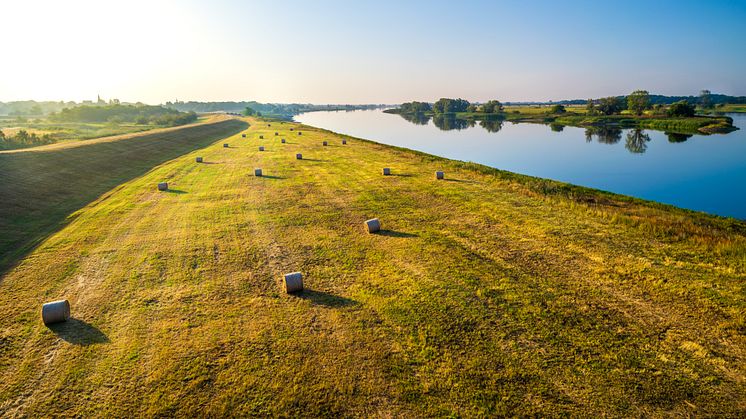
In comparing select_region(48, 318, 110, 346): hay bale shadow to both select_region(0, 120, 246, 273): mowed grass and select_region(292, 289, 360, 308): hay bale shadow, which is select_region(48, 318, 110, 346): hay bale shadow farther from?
select_region(0, 120, 246, 273): mowed grass

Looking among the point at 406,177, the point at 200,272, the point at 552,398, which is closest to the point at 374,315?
the point at 552,398

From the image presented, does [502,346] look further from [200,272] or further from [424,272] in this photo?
[200,272]

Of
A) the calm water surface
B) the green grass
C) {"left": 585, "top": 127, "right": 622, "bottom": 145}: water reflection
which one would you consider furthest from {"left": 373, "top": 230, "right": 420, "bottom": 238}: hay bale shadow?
the green grass

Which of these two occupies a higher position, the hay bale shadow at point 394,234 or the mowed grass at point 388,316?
the hay bale shadow at point 394,234

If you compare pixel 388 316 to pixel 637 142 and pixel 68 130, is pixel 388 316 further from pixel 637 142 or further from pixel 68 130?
pixel 68 130

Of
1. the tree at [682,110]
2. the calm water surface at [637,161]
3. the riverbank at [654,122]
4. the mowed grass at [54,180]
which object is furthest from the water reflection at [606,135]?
the mowed grass at [54,180]

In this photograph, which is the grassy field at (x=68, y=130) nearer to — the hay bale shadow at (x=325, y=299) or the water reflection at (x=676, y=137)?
the hay bale shadow at (x=325, y=299)

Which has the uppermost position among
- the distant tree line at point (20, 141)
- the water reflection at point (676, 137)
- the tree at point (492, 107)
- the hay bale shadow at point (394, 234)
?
the tree at point (492, 107)
